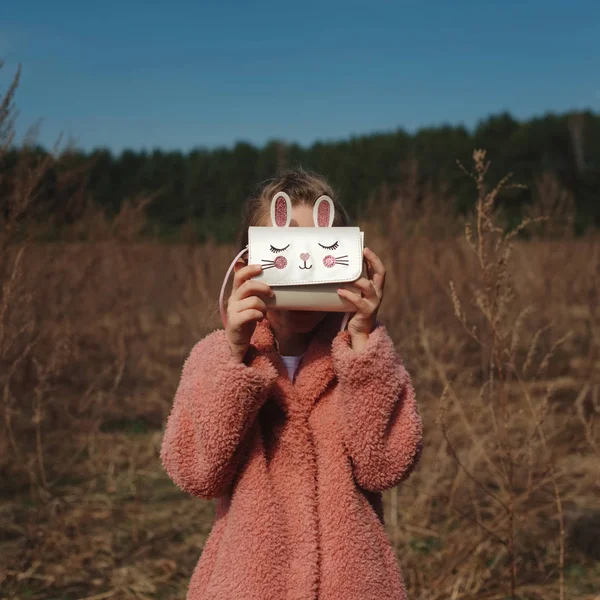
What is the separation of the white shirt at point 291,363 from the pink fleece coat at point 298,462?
0.05 m

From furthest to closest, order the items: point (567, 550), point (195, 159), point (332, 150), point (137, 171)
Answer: point (195, 159) → point (137, 171) → point (332, 150) → point (567, 550)

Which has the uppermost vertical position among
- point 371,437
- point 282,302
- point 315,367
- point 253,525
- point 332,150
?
point 332,150

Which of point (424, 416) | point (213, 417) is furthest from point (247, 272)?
point (424, 416)

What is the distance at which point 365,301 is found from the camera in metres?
1.18

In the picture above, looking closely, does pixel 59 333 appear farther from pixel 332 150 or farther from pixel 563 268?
pixel 332 150

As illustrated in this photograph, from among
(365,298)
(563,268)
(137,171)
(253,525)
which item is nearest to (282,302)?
(365,298)

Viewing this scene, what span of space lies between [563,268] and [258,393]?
444cm

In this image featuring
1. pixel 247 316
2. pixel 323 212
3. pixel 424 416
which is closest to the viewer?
pixel 247 316

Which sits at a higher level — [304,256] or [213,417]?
[304,256]

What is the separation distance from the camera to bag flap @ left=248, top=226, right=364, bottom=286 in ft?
3.79

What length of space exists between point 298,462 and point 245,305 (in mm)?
293

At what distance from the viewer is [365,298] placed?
119 cm

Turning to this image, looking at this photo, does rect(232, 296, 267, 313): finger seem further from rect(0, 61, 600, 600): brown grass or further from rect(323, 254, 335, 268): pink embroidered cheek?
rect(0, 61, 600, 600): brown grass

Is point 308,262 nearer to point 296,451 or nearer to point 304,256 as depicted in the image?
point 304,256
